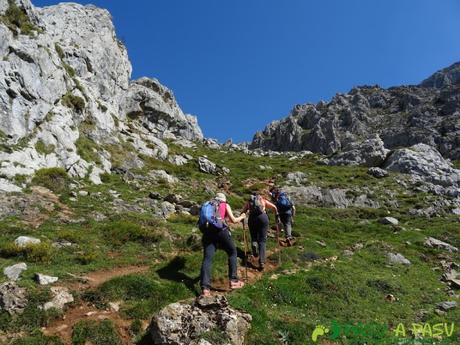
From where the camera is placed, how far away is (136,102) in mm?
89938

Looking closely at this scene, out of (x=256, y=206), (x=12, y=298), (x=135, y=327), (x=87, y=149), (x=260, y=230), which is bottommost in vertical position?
(x=135, y=327)

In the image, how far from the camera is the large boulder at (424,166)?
202 ft

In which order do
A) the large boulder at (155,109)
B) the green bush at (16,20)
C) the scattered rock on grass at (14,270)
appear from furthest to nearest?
the large boulder at (155,109) → the green bush at (16,20) → the scattered rock on grass at (14,270)

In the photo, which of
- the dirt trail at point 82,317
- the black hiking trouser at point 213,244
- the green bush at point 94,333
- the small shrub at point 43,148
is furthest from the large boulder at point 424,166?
the green bush at point 94,333

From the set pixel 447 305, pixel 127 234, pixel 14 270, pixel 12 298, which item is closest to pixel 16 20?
pixel 127 234

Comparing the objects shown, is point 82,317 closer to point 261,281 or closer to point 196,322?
point 196,322

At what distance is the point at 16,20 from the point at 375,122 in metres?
134

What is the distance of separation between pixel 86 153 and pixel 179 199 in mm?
11152

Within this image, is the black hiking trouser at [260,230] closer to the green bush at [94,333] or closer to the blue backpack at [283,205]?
the blue backpack at [283,205]

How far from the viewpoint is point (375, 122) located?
498 feet

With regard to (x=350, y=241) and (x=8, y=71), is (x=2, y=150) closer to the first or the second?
(x=8, y=71)

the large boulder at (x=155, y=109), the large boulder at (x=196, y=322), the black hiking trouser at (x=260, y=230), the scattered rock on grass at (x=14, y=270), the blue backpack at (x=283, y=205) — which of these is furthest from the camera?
the large boulder at (x=155, y=109)

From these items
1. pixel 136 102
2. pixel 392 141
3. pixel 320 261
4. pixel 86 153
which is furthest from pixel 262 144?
pixel 320 261

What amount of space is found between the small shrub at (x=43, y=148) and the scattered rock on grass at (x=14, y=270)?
18.5 m
